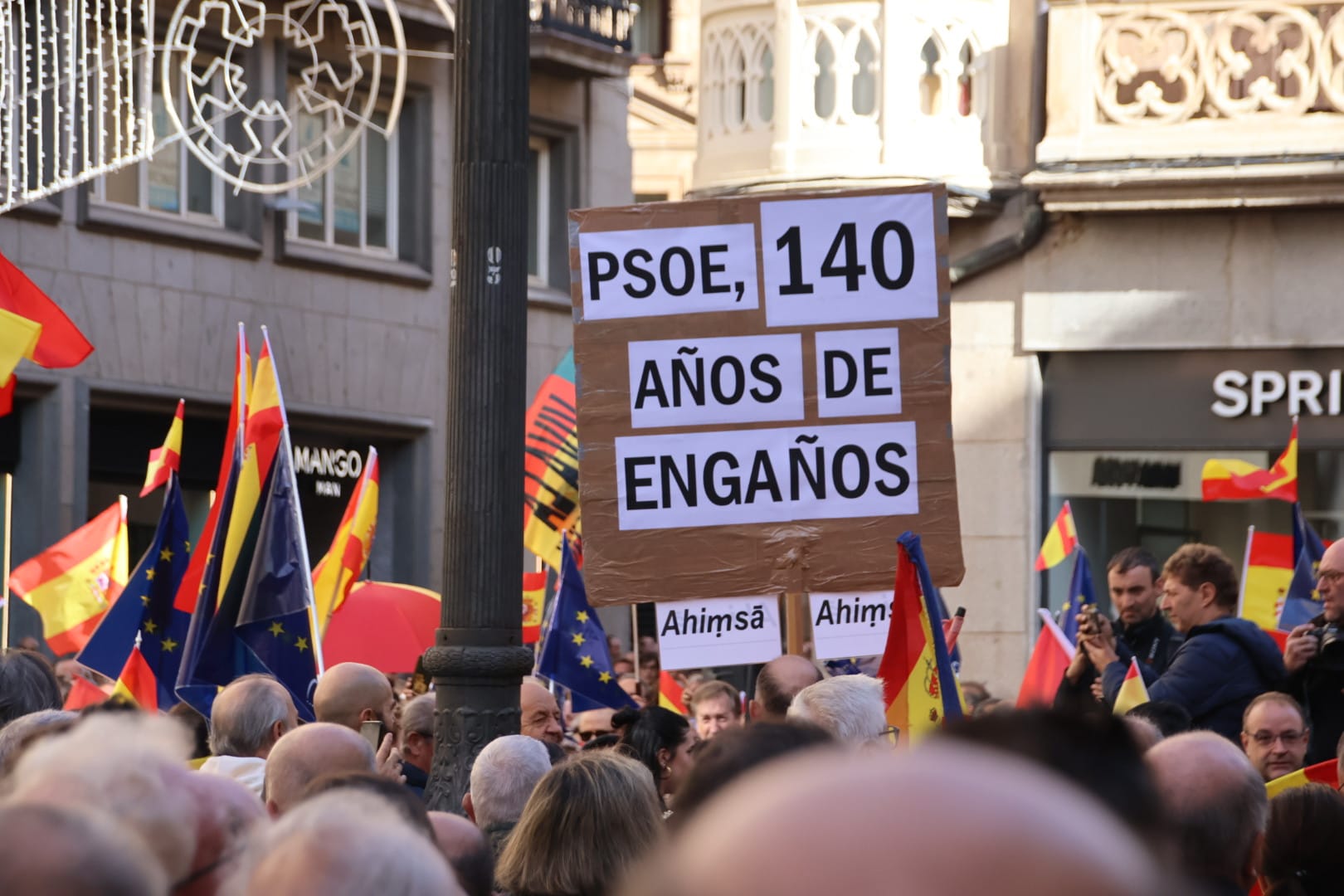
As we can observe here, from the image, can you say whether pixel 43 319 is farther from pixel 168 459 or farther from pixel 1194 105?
pixel 1194 105

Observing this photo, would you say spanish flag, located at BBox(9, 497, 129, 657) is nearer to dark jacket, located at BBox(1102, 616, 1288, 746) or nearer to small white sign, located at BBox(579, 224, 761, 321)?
small white sign, located at BBox(579, 224, 761, 321)

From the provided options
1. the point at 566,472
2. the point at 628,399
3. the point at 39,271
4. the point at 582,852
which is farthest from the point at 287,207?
the point at 582,852

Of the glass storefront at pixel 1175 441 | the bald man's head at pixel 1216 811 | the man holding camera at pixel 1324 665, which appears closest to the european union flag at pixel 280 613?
the man holding camera at pixel 1324 665

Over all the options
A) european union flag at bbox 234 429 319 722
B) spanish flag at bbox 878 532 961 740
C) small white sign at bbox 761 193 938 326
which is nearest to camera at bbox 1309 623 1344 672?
spanish flag at bbox 878 532 961 740

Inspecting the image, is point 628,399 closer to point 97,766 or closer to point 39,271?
point 97,766

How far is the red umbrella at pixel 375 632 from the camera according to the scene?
1170cm

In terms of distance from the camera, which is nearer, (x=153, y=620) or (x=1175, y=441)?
(x=153, y=620)

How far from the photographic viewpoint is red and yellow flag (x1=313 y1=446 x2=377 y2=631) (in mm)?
11867

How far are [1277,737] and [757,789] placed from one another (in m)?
5.84

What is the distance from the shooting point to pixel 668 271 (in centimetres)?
845

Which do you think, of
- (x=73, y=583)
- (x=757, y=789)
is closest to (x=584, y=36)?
(x=73, y=583)

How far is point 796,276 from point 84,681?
380cm

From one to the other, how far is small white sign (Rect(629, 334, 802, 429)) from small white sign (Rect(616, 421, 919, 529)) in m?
0.07

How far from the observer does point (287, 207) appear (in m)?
19.7
